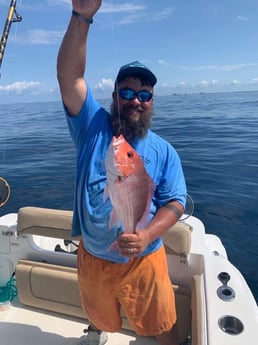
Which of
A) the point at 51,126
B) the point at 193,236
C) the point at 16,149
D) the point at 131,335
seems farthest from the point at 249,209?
the point at 51,126

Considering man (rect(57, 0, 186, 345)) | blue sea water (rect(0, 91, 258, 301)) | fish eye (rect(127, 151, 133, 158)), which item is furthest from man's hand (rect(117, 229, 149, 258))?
blue sea water (rect(0, 91, 258, 301))

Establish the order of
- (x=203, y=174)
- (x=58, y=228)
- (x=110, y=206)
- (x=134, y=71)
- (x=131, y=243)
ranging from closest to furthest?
(x=131, y=243) < (x=110, y=206) < (x=134, y=71) < (x=58, y=228) < (x=203, y=174)

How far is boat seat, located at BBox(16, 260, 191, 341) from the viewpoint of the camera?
10.8 ft

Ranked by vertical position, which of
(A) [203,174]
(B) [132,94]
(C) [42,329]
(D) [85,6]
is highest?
(D) [85,6]

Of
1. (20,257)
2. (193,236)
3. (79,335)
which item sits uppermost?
(193,236)

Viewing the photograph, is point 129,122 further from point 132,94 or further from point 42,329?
point 42,329

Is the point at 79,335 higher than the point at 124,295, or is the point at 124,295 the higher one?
the point at 124,295

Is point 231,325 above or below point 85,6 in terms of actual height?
below

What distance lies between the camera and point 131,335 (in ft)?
10.5

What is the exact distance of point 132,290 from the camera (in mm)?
2320

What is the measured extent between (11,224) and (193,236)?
195cm

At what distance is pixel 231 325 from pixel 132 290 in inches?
27.2

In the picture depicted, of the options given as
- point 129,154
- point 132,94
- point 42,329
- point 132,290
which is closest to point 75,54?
point 132,94

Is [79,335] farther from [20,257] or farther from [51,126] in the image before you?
[51,126]
